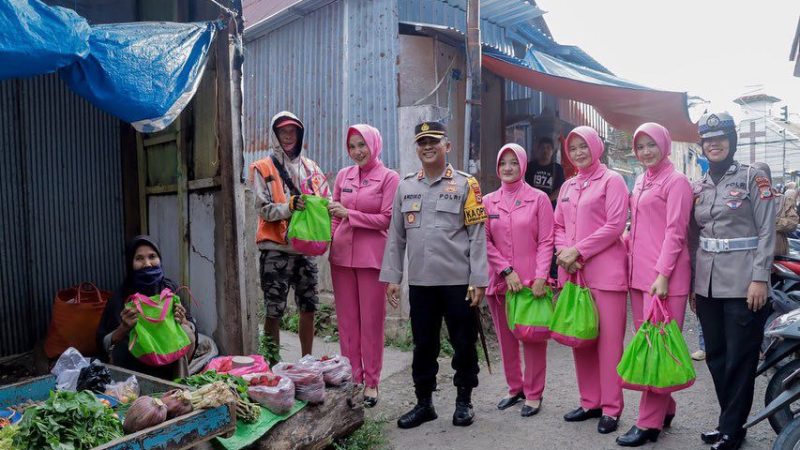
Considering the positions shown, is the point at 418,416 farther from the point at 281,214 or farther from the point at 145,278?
the point at 145,278

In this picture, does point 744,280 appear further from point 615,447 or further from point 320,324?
point 320,324

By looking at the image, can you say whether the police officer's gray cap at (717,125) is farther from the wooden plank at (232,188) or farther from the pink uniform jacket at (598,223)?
the wooden plank at (232,188)

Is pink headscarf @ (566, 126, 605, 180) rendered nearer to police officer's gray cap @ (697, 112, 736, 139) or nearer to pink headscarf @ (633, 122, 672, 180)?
pink headscarf @ (633, 122, 672, 180)

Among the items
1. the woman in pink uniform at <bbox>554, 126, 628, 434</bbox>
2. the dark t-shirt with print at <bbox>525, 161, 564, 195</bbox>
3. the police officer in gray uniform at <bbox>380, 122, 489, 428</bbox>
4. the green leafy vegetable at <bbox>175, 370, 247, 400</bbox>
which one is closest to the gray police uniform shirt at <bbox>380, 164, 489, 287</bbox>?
the police officer in gray uniform at <bbox>380, 122, 489, 428</bbox>

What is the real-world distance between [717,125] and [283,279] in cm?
311

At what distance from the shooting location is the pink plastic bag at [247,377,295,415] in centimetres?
329

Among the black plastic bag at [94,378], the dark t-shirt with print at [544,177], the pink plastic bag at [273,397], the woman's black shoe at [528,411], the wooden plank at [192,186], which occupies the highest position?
the dark t-shirt with print at [544,177]

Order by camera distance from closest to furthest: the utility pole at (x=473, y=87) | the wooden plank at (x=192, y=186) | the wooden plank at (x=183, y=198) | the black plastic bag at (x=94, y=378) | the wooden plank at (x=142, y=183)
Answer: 1. the black plastic bag at (x=94, y=378)
2. the wooden plank at (x=192, y=186)
3. the wooden plank at (x=183, y=198)
4. the wooden plank at (x=142, y=183)
5. the utility pole at (x=473, y=87)

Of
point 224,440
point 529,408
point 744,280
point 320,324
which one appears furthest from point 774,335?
point 320,324

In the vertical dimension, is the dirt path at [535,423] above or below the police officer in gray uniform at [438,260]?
below

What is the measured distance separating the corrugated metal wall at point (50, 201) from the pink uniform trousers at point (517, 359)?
356 centimetres

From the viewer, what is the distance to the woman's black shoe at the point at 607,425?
3.94 m

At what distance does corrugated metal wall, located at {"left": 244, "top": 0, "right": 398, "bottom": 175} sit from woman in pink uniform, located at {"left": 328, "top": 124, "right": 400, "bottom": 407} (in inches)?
77.5

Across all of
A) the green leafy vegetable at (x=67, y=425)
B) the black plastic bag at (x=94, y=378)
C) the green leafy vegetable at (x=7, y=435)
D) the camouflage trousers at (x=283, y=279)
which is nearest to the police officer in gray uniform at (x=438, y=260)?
the camouflage trousers at (x=283, y=279)
